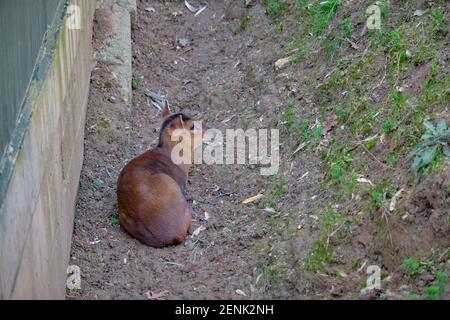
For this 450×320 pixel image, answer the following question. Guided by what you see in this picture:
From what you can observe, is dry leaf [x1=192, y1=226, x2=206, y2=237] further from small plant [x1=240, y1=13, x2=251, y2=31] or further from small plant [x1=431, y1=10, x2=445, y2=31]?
small plant [x1=240, y1=13, x2=251, y2=31]

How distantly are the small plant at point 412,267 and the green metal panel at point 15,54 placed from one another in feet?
10.3

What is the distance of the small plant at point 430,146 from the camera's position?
6594 millimetres

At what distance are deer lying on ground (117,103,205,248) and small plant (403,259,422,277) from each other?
2429 millimetres

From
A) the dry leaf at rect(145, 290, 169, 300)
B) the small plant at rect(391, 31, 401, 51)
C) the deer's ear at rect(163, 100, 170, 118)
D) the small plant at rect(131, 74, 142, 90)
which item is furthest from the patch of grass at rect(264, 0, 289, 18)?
the dry leaf at rect(145, 290, 169, 300)

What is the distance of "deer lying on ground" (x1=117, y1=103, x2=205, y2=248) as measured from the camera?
301 inches

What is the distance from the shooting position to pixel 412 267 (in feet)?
19.8

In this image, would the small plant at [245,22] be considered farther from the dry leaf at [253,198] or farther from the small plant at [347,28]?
the dry leaf at [253,198]

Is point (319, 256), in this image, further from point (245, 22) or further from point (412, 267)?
point (245, 22)

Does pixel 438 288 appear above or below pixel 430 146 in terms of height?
below

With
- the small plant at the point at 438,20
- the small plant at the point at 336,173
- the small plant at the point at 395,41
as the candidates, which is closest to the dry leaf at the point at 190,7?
the small plant at the point at 395,41

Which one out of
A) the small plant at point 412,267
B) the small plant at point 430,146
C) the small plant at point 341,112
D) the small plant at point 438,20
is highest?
the small plant at point 438,20

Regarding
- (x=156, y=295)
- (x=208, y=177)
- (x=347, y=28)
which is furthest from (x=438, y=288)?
(x=347, y=28)

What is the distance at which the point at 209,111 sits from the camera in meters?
9.84

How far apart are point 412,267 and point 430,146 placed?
3.90 ft
